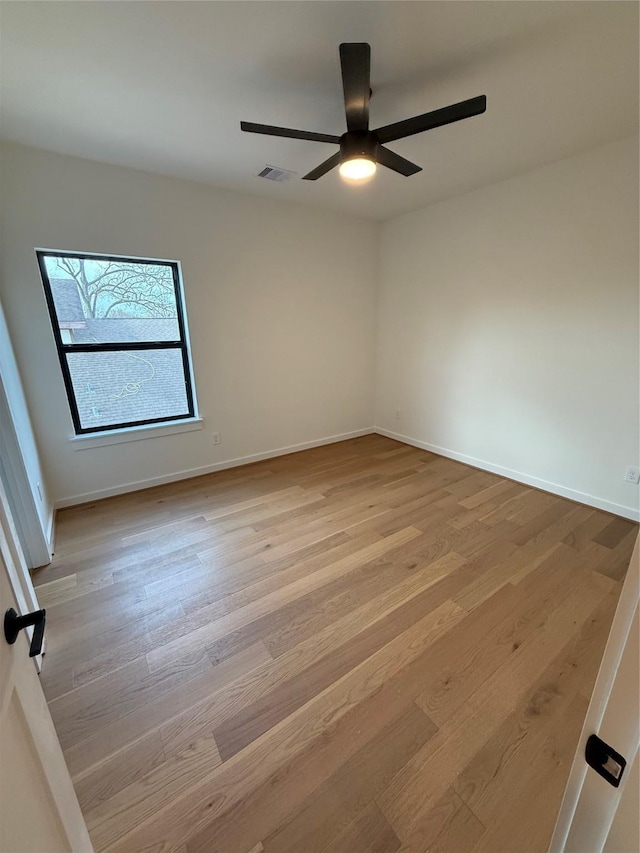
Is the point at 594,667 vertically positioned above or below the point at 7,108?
below

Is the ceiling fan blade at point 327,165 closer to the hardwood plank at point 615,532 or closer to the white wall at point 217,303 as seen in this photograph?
the white wall at point 217,303

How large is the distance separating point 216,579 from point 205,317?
228cm

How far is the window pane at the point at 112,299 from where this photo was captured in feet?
8.56

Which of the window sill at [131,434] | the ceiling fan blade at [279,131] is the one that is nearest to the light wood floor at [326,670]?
the window sill at [131,434]

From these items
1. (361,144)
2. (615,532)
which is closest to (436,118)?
(361,144)

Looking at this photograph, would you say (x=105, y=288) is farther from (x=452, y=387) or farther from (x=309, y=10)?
(x=452, y=387)

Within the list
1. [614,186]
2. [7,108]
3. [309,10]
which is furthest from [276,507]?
[614,186]

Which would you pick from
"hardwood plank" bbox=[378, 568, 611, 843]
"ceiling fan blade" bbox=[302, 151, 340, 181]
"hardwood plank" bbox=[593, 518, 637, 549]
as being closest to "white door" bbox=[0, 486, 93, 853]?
"hardwood plank" bbox=[378, 568, 611, 843]

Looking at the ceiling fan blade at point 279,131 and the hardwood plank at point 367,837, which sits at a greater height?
the ceiling fan blade at point 279,131

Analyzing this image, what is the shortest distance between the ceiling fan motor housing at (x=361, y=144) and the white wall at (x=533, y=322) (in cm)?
183

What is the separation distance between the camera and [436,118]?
1.53 meters

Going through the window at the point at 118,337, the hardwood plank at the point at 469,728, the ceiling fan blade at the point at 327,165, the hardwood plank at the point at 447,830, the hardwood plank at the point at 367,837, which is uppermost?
the ceiling fan blade at the point at 327,165

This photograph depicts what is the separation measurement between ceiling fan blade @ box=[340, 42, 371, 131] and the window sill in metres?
2.60

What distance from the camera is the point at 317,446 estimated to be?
421 cm
